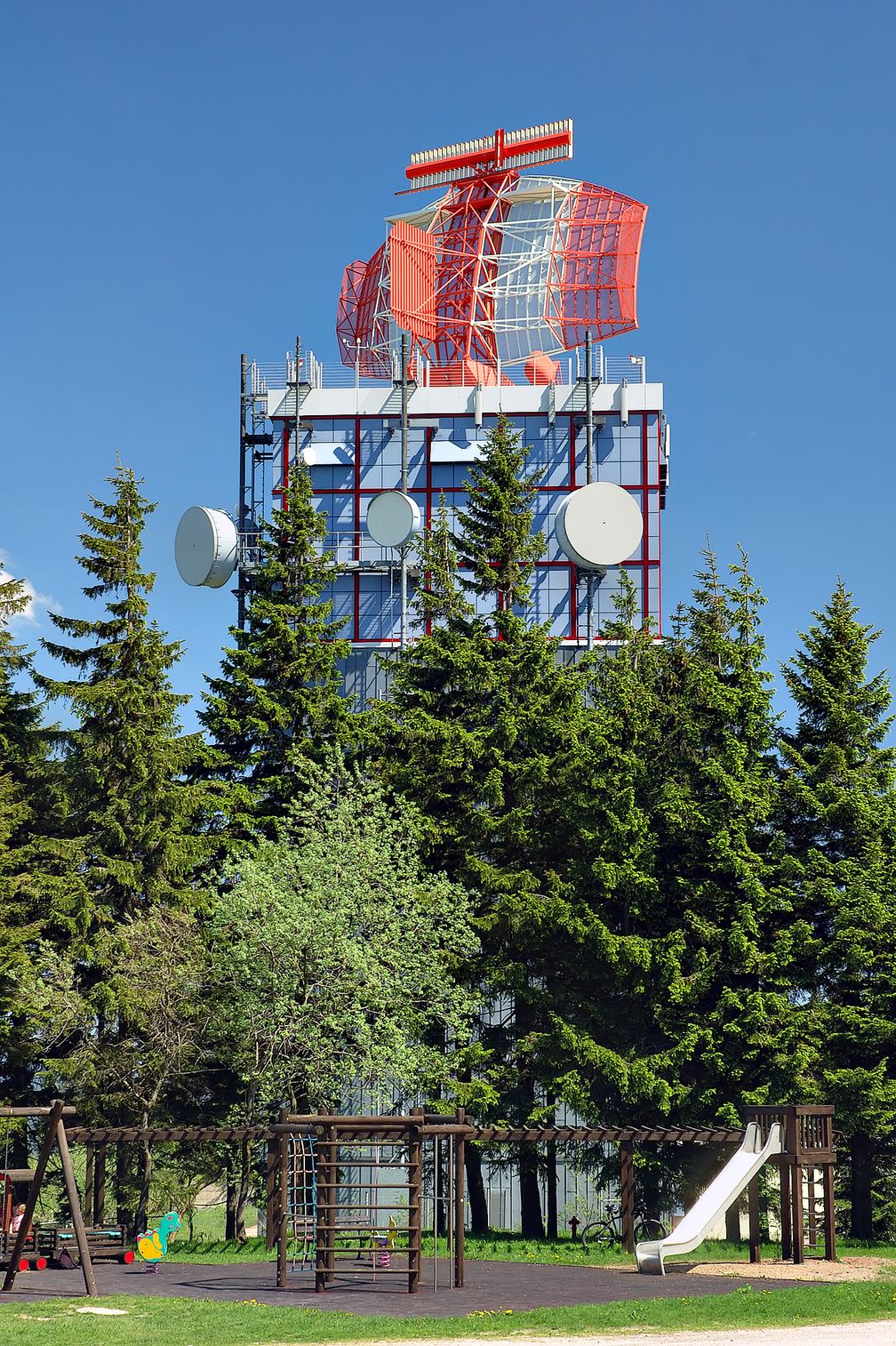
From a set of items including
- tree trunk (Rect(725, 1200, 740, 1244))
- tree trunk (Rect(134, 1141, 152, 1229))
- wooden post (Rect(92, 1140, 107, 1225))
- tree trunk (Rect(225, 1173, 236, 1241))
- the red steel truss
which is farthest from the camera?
the red steel truss

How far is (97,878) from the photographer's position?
33.2 m

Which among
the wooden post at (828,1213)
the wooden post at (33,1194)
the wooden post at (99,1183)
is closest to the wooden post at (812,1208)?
the wooden post at (828,1213)

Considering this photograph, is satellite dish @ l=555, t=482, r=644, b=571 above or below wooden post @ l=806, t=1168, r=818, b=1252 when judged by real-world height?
above

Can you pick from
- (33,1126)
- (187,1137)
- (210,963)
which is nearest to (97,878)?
(210,963)

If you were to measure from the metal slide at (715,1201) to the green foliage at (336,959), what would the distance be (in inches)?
284

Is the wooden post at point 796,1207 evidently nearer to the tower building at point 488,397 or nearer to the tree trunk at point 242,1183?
the tree trunk at point 242,1183

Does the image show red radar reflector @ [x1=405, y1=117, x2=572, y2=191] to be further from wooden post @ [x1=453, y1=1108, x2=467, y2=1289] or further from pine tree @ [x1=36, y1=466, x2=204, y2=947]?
wooden post @ [x1=453, y1=1108, x2=467, y2=1289]

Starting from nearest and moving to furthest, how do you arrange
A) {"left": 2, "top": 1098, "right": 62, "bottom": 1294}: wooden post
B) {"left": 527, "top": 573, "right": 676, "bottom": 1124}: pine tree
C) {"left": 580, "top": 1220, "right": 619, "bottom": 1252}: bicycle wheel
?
1. {"left": 2, "top": 1098, "right": 62, "bottom": 1294}: wooden post
2. {"left": 580, "top": 1220, "right": 619, "bottom": 1252}: bicycle wheel
3. {"left": 527, "top": 573, "right": 676, "bottom": 1124}: pine tree

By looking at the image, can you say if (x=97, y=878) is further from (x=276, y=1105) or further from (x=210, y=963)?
(x=276, y=1105)

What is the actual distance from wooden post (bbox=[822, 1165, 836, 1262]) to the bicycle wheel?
441cm

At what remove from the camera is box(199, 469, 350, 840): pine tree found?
35875 millimetres

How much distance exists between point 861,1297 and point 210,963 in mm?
15530

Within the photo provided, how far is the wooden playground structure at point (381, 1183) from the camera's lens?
66.2 feet

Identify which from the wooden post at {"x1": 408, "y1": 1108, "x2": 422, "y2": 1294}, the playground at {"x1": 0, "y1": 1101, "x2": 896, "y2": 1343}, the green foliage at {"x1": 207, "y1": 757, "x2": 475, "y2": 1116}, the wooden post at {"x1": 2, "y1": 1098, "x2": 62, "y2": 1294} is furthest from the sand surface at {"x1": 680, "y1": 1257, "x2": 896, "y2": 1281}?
the wooden post at {"x1": 2, "y1": 1098, "x2": 62, "y2": 1294}
